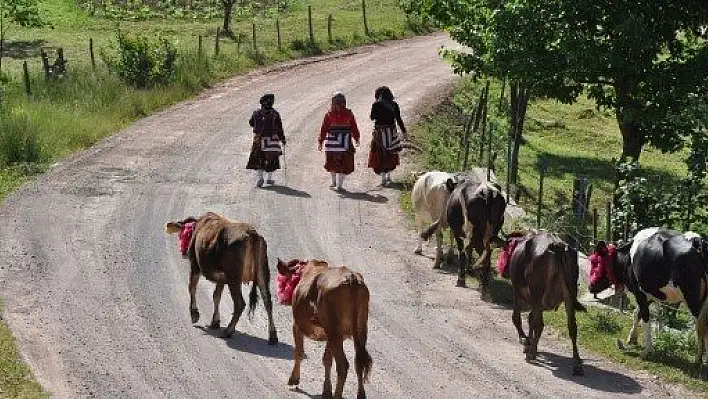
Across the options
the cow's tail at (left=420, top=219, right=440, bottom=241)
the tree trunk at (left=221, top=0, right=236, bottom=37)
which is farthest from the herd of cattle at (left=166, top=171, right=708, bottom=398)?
the tree trunk at (left=221, top=0, right=236, bottom=37)

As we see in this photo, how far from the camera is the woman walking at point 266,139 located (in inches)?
958

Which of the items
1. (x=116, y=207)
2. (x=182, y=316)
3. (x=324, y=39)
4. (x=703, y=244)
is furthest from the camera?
(x=324, y=39)

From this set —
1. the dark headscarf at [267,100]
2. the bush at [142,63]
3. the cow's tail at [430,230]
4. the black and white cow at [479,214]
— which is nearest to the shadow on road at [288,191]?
the dark headscarf at [267,100]

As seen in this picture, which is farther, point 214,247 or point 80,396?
point 214,247

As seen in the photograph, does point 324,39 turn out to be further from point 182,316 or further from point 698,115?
point 182,316

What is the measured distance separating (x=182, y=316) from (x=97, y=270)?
273cm

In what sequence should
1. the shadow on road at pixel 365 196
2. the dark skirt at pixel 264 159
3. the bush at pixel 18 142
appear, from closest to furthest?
1. the shadow on road at pixel 365 196
2. the dark skirt at pixel 264 159
3. the bush at pixel 18 142

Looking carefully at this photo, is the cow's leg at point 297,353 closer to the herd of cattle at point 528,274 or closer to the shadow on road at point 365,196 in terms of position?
the herd of cattle at point 528,274

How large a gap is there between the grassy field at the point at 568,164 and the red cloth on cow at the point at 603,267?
79 centimetres

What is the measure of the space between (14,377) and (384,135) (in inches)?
470

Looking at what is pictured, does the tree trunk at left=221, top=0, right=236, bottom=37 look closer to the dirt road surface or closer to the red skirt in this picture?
the dirt road surface

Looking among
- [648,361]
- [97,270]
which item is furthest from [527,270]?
[97,270]

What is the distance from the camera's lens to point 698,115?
2123cm

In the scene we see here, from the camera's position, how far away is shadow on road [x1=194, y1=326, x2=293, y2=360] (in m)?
15.4
